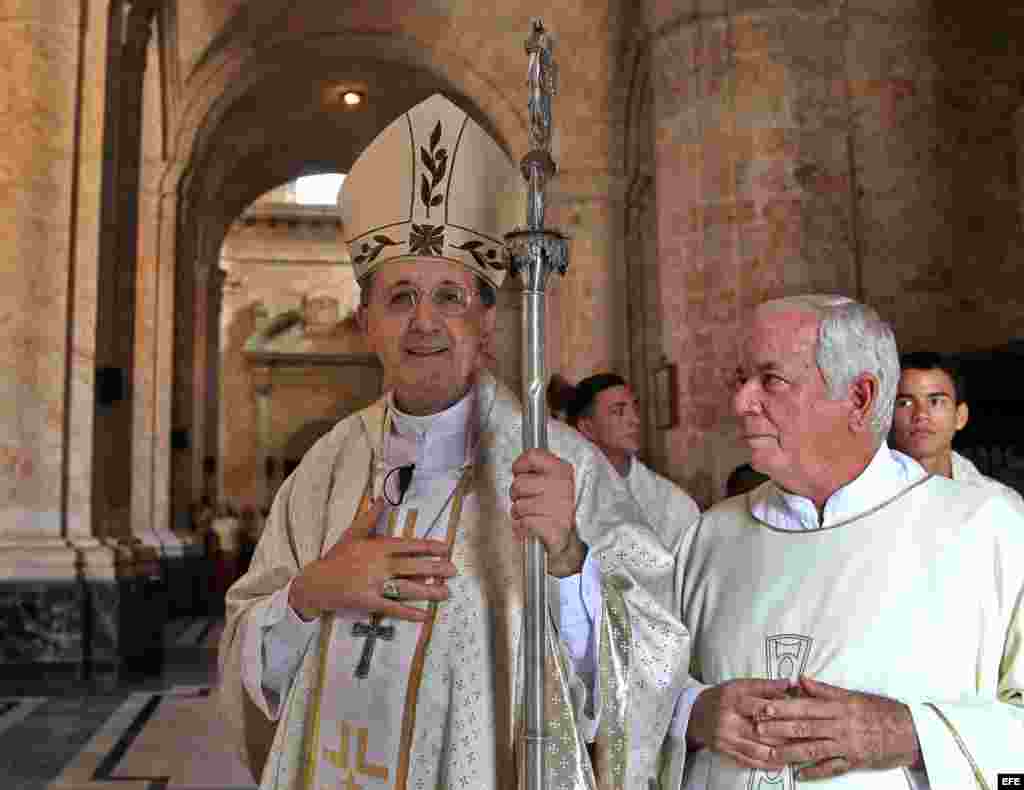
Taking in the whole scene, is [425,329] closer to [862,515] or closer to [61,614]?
[862,515]

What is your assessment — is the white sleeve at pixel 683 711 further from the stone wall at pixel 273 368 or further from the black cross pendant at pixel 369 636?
the stone wall at pixel 273 368

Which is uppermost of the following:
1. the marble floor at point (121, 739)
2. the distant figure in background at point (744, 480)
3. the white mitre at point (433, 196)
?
the white mitre at point (433, 196)

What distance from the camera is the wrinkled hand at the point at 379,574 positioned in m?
1.78

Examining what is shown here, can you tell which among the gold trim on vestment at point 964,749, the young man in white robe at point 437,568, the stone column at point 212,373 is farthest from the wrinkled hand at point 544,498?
the stone column at point 212,373

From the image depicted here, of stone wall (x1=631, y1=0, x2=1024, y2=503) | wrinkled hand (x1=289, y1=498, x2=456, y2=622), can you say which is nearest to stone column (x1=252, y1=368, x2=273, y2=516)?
stone wall (x1=631, y1=0, x2=1024, y2=503)

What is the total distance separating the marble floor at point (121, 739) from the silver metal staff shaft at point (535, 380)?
3.27 metres

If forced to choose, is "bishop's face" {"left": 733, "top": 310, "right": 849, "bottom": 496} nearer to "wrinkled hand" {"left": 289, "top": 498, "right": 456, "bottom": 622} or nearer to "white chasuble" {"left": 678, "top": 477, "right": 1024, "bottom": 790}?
"white chasuble" {"left": 678, "top": 477, "right": 1024, "bottom": 790}

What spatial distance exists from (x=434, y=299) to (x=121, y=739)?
4190mm

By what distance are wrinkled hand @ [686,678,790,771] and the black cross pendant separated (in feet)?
1.91

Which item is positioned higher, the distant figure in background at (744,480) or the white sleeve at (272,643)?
the distant figure in background at (744,480)

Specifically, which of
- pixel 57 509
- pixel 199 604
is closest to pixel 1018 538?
pixel 57 509

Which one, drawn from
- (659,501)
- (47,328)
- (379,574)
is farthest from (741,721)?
(47,328)

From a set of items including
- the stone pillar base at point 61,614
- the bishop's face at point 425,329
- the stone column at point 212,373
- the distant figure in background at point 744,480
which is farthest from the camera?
the stone column at point 212,373

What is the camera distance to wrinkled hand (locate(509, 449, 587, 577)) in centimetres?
164
